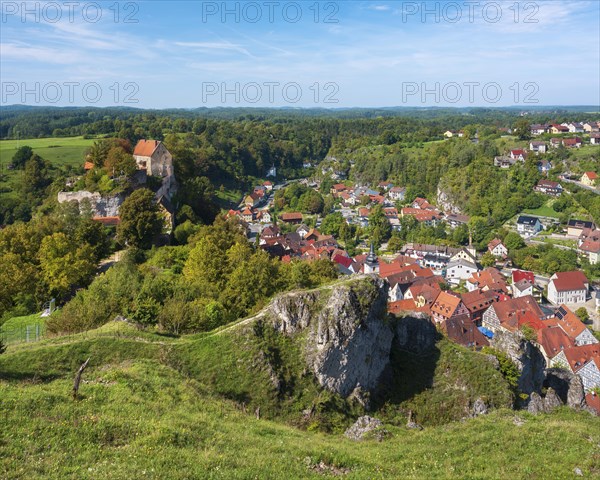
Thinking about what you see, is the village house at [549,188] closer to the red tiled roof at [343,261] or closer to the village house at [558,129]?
the village house at [558,129]

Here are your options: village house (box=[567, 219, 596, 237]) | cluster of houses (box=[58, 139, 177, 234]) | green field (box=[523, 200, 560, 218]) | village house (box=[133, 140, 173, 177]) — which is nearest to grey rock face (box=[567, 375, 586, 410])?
cluster of houses (box=[58, 139, 177, 234])

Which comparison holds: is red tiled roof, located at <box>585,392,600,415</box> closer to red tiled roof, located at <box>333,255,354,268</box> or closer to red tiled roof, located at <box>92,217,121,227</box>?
red tiled roof, located at <box>333,255,354,268</box>

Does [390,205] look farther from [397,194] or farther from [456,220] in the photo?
[456,220]

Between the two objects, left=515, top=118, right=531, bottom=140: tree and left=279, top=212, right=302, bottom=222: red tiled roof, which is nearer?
left=279, top=212, right=302, bottom=222: red tiled roof

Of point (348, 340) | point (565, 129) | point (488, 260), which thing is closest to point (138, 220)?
point (348, 340)

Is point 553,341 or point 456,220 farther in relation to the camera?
point 456,220

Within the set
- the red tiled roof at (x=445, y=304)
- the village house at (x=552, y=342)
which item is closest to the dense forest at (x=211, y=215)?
the red tiled roof at (x=445, y=304)
